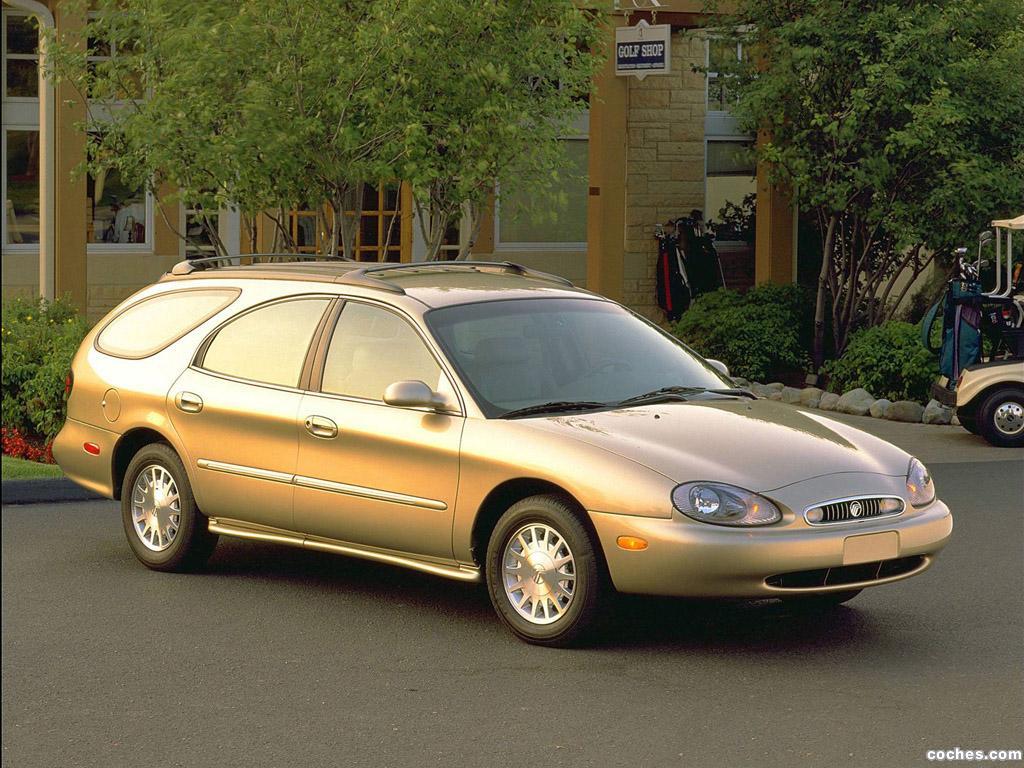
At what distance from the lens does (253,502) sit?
28.0 feet

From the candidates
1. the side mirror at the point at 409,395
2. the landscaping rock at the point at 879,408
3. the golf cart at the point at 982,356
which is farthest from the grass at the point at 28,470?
the landscaping rock at the point at 879,408

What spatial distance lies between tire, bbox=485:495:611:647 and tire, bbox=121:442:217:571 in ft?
6.73

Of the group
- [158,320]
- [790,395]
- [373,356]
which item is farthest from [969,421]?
[373,356]

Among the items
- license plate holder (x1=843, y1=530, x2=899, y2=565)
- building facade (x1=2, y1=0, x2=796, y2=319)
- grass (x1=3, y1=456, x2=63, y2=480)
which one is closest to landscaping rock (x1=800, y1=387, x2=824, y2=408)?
building facade (x1=2, y1=0, x2=796, y2=319)

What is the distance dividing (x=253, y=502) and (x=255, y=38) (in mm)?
5989

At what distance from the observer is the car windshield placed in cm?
793

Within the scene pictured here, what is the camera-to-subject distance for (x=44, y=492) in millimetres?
11828

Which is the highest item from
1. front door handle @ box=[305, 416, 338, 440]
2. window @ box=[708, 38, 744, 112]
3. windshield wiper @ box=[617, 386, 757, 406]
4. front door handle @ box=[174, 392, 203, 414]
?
window @ box=[708, 38, 744, 112]

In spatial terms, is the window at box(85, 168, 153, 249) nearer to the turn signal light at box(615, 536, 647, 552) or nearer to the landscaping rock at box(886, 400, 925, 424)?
the landscaping rock at box(886, 400, 925, 424)

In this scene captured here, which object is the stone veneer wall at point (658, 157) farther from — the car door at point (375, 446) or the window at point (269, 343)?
the car door at point (375, 446)

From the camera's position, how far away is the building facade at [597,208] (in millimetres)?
21844

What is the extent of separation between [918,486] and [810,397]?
11080 millimetres

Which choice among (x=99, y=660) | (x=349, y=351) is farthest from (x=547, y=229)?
(x=99, y=660)

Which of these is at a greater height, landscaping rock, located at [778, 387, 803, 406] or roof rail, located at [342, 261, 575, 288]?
roof rail, located at [342, 261, 575, 288]
